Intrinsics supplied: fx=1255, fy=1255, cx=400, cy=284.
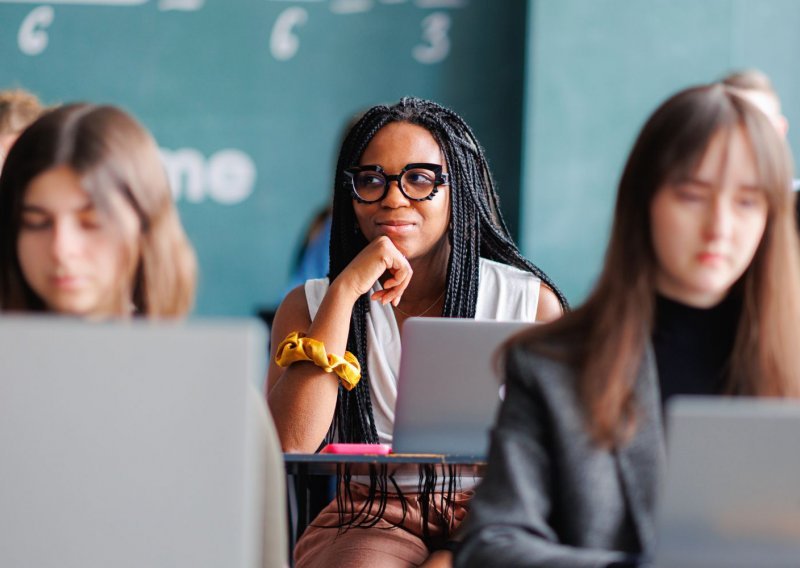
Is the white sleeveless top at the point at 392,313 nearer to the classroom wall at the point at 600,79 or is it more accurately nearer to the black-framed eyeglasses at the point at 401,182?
the black-framed eyeglasses at the point at 401,182

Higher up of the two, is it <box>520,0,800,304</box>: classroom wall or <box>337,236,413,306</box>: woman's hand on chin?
<box>520,0,800,304</box>: classroom wall

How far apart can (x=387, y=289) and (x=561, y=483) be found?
135cm

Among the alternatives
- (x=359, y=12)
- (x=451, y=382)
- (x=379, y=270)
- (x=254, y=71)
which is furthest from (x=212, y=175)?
(x=451, y=382)

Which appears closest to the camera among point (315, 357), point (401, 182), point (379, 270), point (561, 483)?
point (561, 483)

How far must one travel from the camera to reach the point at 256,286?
256 inches

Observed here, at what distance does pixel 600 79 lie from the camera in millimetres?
5719

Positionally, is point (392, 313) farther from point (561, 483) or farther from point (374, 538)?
point (561, 483)

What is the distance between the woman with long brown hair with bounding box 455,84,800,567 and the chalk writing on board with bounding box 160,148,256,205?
481cm

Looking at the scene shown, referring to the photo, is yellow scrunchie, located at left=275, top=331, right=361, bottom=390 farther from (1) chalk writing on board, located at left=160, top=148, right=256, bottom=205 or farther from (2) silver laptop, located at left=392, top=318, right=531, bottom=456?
(1) chalk writing on board, located at left=160, top=148, right=256, bottom=205

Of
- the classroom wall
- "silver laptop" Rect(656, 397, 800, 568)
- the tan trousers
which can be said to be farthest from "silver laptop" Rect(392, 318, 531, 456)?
the classroom wall

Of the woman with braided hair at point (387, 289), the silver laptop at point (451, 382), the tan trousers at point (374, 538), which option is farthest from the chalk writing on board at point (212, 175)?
the silver laptop at point (451, 382)

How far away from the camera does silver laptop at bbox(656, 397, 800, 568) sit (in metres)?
1.33

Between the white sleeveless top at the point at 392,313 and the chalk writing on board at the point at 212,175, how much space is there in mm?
3459

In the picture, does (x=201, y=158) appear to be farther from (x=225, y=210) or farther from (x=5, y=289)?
(x=5, y=289)
